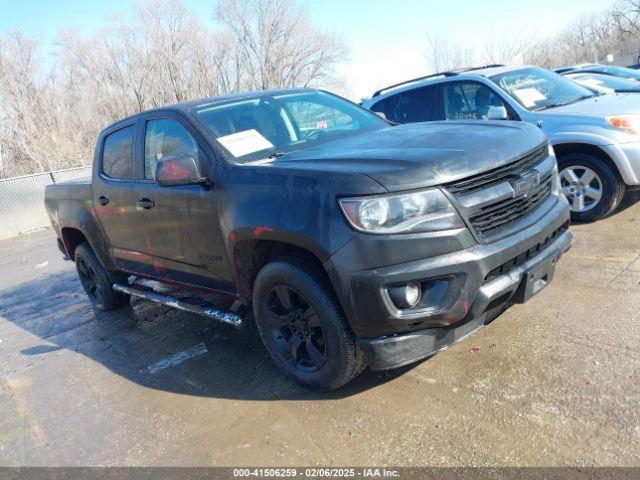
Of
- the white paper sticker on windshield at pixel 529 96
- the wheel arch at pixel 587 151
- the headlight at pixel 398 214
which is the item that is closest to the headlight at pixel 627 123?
the wheel arch at pixel 587 151

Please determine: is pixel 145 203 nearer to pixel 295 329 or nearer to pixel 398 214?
pixel 295 329

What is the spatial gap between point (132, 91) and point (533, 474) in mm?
35154

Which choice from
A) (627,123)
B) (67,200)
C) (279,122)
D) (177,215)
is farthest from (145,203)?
(627,123)

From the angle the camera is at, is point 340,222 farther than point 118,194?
No

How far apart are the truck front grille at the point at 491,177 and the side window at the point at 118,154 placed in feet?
9.57

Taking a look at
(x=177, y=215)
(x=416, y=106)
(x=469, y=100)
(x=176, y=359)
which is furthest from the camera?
(x=416, y=106)

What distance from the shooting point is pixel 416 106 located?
698 centimetres

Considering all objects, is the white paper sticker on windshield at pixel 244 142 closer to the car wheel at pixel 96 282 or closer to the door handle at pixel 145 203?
the door handle at pixel 145 203

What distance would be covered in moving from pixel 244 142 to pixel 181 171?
0.48m

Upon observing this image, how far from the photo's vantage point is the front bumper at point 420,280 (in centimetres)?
256

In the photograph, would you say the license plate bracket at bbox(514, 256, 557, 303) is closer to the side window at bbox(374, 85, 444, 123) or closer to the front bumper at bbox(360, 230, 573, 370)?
the front bumper at bbox(360, 230, 573, 370)

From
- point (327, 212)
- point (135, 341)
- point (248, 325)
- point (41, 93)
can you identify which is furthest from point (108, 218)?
point (41, 93)

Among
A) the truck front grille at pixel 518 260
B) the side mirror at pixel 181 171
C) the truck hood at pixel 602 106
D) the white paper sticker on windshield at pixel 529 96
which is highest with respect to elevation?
the side mirror at pixel 181 171

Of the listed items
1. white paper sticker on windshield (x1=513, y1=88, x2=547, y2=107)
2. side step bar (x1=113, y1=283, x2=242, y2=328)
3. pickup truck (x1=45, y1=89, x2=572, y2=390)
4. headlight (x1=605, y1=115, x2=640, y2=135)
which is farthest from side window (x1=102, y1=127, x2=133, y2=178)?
headlight (x1=605, y1=115, x2=640, y2=135)
